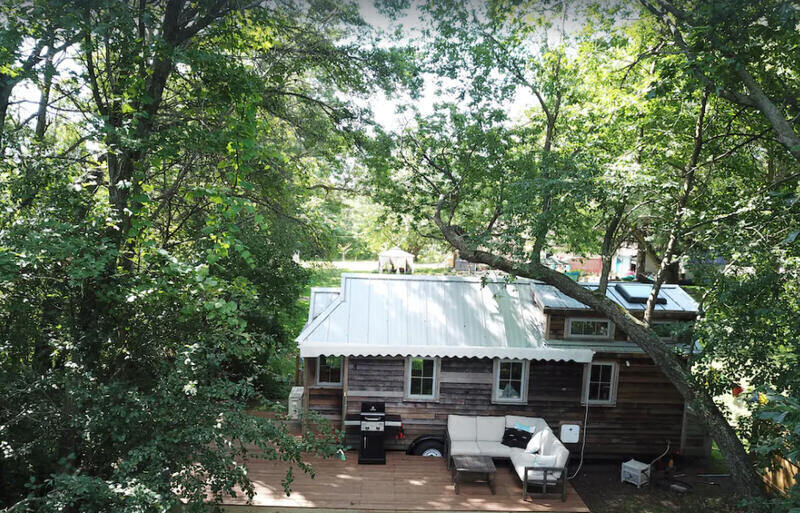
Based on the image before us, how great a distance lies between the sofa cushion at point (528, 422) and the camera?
29.5 ft

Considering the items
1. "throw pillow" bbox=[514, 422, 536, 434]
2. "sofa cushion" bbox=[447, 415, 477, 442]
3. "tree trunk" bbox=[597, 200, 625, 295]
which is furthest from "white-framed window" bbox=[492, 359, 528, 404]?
"tree trunk" bbox=[597, 200, 625, 295]

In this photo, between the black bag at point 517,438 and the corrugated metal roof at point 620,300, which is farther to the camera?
the corrugated metal roof at point 620,300

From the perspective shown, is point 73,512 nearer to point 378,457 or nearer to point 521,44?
point 378,457

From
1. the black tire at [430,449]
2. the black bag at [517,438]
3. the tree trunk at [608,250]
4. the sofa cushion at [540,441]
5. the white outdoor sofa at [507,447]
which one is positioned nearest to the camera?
the white outdoor sofa at [507,447]

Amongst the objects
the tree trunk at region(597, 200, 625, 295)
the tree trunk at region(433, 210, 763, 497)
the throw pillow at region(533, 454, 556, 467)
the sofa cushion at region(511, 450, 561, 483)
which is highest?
the tree trunk at region(597, 200, 625, 295)

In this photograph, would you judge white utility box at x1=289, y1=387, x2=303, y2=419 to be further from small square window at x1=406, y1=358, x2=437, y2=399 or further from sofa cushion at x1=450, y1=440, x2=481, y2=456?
sofa cushion at x1=450, y1=440, x2=481, y2=456

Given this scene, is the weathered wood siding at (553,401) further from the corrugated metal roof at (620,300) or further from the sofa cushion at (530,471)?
the sofa cushion at (530,471)

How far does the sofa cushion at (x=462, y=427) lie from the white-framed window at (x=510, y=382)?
673 millimetres

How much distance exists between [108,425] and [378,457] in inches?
204

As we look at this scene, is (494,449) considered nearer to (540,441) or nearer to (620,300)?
(540,441)

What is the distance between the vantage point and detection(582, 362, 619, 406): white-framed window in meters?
9.58

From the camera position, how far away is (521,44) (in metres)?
9.23

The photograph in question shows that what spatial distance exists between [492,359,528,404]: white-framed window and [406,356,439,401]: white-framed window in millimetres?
1133

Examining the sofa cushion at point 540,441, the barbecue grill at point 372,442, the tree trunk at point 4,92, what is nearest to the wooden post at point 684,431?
the sofa cushion at point 540,441
